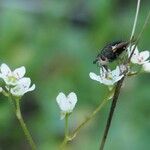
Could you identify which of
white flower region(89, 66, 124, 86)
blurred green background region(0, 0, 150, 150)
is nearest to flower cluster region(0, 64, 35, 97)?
white flower region(89, 66, 124, 86)

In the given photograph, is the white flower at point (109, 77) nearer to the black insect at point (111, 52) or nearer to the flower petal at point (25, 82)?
the black insect at point (111, 52)

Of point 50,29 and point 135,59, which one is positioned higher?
point 135,59

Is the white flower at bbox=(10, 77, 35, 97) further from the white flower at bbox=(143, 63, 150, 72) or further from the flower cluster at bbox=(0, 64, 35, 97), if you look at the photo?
the white flower at bbox=(143, 63, 150, 72)

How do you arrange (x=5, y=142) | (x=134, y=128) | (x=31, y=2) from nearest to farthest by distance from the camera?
1. (x=134, y=128)
2. (x=5, y=142)
3. (x=31, y=2)

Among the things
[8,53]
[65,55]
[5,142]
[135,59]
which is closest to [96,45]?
[65,55]

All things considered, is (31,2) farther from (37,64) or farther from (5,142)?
(5,142)

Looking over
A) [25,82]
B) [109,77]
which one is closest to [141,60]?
[109,77]
